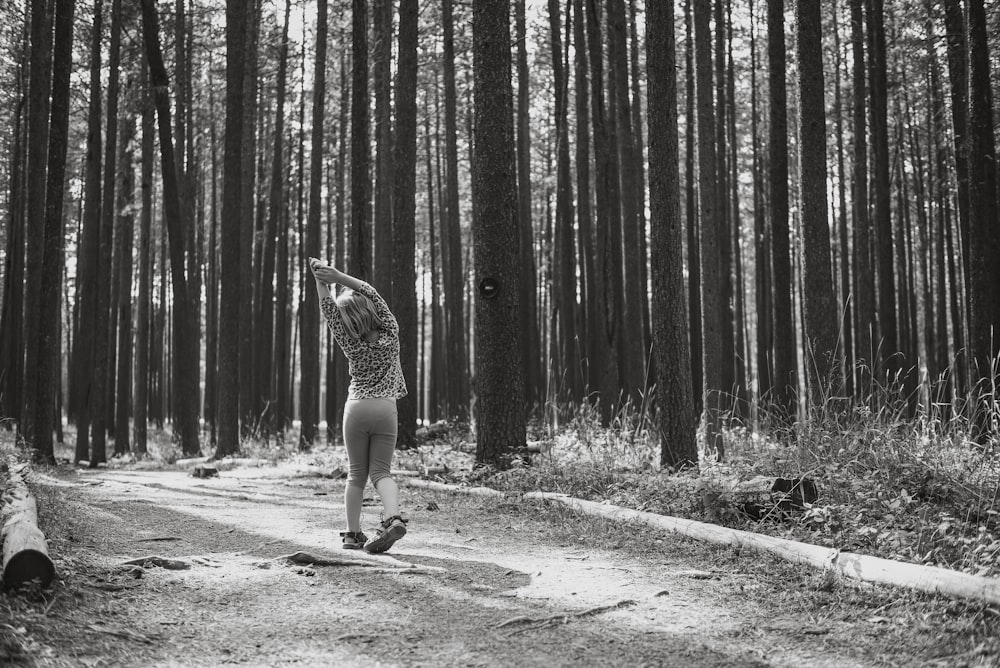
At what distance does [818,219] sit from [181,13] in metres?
15.7

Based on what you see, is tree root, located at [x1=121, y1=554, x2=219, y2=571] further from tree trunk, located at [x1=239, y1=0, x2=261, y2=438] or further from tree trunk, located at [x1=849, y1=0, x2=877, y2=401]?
tree trunk, located at [x1=239, y1=0, x2=261, y2=438]

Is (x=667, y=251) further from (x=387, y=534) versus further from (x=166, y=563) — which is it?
(x=166, y=563)

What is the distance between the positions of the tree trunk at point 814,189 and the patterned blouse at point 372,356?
224 inches

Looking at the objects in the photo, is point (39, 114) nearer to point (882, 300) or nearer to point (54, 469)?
point (54, 469)

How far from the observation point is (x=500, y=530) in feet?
24.2

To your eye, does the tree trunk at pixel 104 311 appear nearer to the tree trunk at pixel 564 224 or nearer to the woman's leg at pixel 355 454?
the tree trunk at pixel 564 224

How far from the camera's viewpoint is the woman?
6.06 meters

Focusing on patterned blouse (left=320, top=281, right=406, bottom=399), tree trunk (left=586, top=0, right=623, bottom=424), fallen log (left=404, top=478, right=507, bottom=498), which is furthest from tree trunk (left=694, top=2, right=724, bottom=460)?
patterned blouse (left=320, top=281, right=406, bottom=399)

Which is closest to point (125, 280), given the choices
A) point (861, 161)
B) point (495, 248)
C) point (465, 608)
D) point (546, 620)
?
point (495, 248)

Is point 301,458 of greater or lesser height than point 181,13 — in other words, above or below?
below

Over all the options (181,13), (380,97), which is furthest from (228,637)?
(181,13)

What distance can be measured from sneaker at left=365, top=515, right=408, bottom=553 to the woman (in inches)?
5.1

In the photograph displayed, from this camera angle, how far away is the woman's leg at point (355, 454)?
19.9ft

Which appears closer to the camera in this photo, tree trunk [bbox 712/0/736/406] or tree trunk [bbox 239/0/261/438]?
tree trunk [bbox 712/0/736/406]
